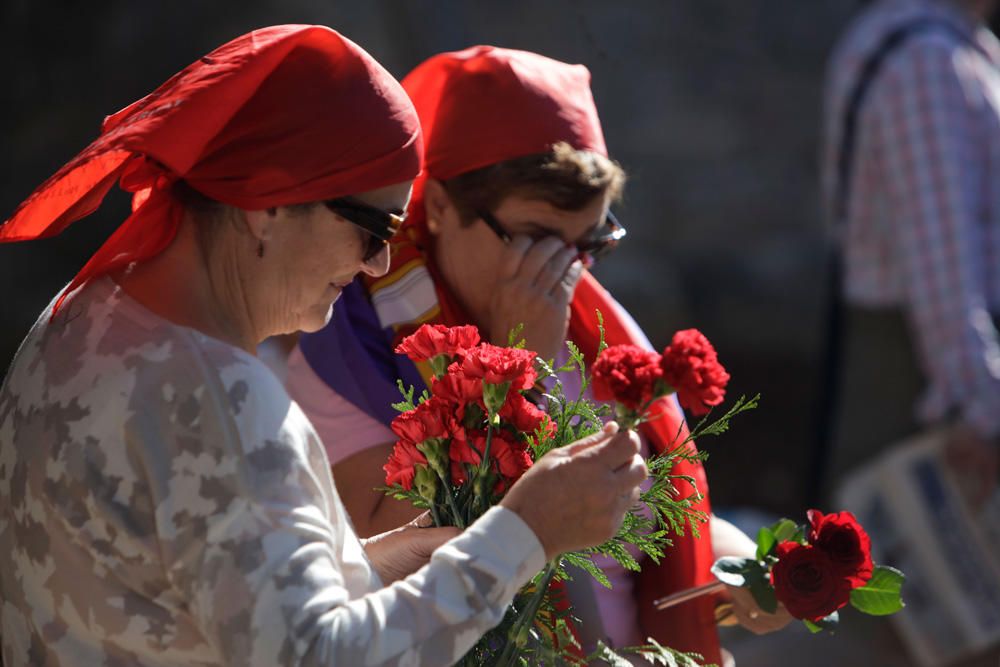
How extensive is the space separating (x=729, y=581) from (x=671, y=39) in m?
5.95

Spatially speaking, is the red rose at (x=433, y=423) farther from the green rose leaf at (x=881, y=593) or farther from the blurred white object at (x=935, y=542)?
the blurred white object at (x=935, y=542)

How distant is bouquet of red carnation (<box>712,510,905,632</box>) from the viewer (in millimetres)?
1805

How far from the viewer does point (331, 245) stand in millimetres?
1702

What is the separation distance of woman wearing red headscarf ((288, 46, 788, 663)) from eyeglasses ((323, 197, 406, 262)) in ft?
2.02

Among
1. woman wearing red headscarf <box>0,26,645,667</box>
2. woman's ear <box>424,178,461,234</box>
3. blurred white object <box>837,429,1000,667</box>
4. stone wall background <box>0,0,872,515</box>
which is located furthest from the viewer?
stone wall background <box>0,0,872,515</box>

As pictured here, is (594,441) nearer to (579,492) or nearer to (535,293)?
(579,492)

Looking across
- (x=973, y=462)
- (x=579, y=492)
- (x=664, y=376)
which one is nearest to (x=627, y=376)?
(x=664, y=376)

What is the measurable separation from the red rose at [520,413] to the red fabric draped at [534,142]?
608mm

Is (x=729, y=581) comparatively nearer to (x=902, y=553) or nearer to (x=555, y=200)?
(x=555, y=200)

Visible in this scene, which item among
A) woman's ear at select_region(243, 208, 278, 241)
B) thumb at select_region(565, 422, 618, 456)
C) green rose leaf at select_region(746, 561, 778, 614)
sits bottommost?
green rose leaf at select_region(746, 561, 778, 614)

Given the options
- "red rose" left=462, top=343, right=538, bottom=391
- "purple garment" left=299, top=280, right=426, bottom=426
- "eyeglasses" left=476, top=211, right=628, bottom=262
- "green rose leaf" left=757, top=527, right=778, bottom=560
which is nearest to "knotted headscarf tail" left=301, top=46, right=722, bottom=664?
"purple garment" left=299, top=280, right=426, bottom=426

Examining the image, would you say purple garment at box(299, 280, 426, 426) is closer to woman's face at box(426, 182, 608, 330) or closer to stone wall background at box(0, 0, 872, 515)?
woman's face at box(426, 182, 608, 330)

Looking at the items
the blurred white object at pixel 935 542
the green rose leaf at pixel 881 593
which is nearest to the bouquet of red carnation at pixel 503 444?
the green rose leaf at pixel 881 593

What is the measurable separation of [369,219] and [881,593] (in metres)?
0.92
